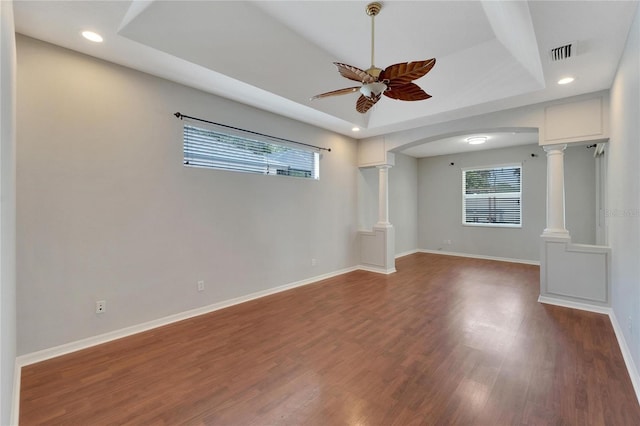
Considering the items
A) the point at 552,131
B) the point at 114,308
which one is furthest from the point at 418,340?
the point at 552,131

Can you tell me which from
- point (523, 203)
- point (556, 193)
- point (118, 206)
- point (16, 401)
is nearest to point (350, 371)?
point (16, 401)

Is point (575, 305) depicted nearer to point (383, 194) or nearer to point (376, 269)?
point (376, 269)

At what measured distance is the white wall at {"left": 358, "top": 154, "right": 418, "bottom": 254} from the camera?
614 centimetres

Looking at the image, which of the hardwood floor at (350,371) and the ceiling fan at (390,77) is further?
the ceiling fan at (390,77)

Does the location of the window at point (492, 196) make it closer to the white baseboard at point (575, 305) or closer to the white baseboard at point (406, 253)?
the white baseboard at point (406, 253)

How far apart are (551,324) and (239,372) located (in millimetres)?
3304

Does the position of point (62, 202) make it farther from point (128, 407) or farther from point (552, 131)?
point (552, 131)

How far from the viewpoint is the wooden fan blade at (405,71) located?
→ 2018 mm

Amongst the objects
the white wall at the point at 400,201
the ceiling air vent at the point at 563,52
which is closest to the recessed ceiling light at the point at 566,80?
the ceiling air vent at the point at 563,52

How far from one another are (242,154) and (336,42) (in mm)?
1825

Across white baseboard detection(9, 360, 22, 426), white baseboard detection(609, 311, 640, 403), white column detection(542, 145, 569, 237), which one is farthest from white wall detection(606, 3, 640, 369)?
white baseboard detection(9, 360, 22, 426)

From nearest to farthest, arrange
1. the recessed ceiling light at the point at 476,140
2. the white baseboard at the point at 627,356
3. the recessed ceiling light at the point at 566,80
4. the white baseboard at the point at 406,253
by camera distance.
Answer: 1. the white baseboard at the point at 627,356
2. the recessed ceiling light at the point at 566,80
3. the recessed ceiling light at the point at 476,140
4. the white baseboard at the point at 406,253

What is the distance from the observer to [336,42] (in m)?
3.29

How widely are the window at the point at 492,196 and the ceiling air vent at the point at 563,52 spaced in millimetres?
4595
